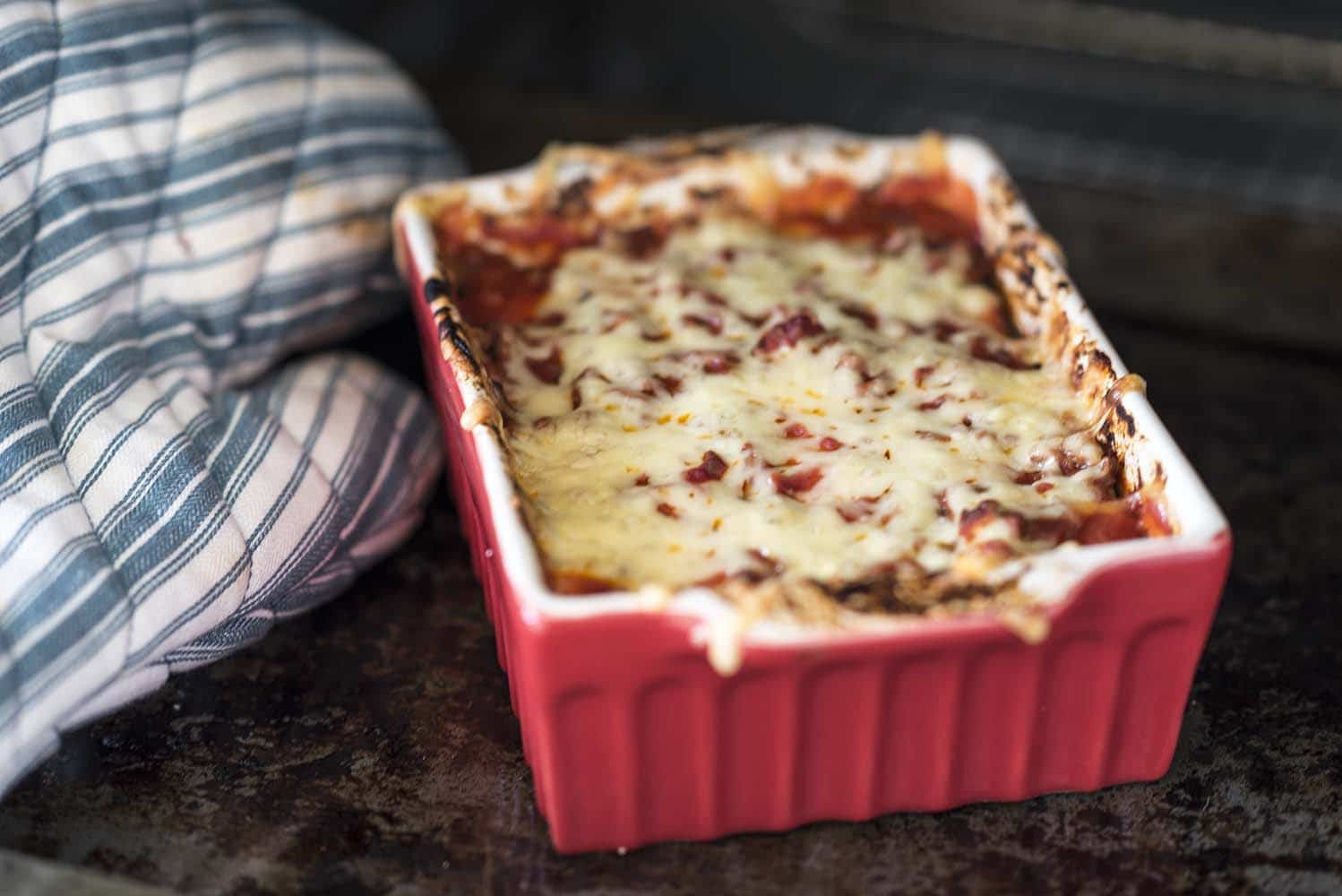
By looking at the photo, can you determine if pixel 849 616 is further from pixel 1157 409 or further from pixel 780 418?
pixel 1157 409

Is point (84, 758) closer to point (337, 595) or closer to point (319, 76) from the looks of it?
point (337, 595)

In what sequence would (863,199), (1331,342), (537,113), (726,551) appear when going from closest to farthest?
(726,551) → (863,199) → (1331,342) → (537,113)

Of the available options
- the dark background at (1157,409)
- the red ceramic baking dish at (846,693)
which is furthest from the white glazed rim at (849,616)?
the dark background at (1157,409)

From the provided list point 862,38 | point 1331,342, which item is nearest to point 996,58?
point 862,38

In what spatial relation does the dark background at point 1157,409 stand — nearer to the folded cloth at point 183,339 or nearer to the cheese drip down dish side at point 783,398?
the folded cloth at point 183,339

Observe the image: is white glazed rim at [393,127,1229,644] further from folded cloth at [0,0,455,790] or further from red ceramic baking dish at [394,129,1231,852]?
folded cloth at [0,0,455,790]

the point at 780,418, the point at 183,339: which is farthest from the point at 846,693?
the point at 183,339
